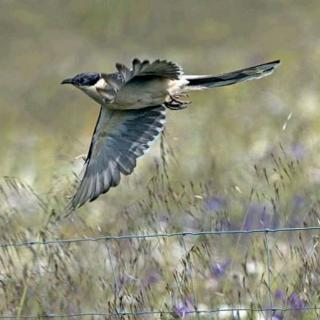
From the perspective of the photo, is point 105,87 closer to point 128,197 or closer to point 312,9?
point 128,197

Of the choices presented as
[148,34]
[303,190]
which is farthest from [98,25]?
[303,190]

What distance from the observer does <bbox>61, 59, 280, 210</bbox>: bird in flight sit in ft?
18.5

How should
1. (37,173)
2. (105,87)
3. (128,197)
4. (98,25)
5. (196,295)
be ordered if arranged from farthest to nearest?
(98,25)
(37,173)
(128,197)
(105,87)
(196,295)

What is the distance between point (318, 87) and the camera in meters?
10.9

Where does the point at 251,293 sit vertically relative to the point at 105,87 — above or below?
below

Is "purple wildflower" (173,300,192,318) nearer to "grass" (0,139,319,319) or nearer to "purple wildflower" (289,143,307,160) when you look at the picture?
"grass" (0,139,319,319)

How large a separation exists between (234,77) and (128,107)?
1.61ft

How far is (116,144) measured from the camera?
600 centimetres

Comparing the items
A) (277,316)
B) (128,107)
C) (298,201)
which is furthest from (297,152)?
(277,316)

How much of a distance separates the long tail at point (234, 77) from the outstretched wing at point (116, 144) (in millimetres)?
226

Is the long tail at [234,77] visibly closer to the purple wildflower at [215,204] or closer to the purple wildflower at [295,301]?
the purple wildflower at [215,204]

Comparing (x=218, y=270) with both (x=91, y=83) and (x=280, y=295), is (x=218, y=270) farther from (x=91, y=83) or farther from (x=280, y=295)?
(x=91, y=83)

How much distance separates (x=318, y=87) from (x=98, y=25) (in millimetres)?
2834

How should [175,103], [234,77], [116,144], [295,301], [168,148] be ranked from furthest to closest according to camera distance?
[168,148] → [116,144] → [175,103] → [234,77] → [295,301]
